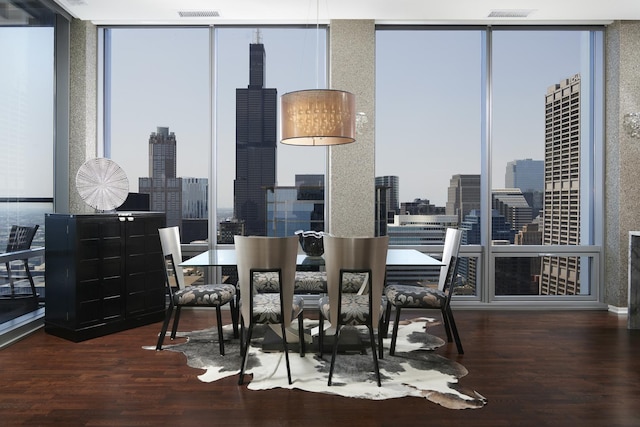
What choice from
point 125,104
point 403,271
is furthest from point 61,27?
point 403,271

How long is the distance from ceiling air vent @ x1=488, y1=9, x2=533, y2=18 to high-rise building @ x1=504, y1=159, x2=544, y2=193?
150cm

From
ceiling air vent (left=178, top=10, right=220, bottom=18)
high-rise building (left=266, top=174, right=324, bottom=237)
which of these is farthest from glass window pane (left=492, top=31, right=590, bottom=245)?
ceiling air vent (left=178, top=10, right=220, bottom=18)

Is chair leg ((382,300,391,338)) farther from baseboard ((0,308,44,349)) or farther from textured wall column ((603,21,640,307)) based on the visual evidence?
baseboard ((0,308,44,349))

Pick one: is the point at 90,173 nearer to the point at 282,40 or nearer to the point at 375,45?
the point at 282,40

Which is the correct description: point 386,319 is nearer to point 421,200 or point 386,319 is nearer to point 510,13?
point 421,200

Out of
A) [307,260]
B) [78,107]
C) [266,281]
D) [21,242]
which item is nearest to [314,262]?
[307,260]

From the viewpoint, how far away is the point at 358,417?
8.50ft

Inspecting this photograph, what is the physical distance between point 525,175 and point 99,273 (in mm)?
4412

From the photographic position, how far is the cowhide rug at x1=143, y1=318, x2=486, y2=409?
2.92 metres

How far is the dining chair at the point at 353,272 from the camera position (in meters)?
3.08

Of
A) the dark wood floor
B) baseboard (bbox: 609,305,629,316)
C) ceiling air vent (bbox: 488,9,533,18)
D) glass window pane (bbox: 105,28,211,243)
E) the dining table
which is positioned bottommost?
the dark wood floor

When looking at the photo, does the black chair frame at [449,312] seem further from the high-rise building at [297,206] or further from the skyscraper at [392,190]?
the high-rise building at [297,206]

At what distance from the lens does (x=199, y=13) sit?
15.9ft

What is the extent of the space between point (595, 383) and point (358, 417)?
5.37 feet
